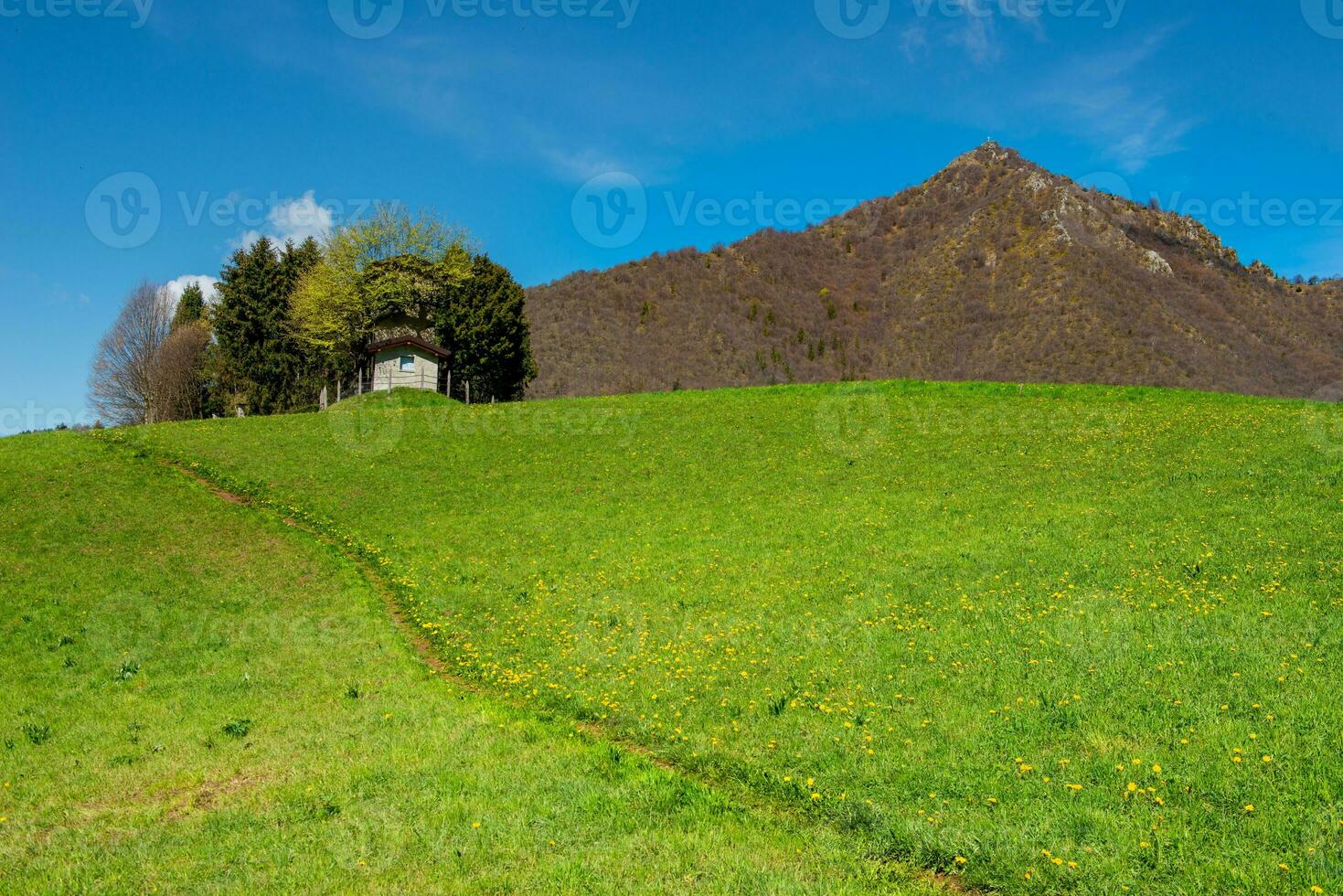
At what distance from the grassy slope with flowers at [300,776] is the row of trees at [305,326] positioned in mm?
49828

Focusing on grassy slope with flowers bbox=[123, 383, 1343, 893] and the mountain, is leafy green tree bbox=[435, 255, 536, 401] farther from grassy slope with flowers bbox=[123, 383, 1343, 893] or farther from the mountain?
the mountain

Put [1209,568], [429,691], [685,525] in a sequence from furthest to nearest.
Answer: [685,525] → [1209,568] → [429,691]

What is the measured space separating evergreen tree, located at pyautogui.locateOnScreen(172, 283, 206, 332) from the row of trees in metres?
4.69

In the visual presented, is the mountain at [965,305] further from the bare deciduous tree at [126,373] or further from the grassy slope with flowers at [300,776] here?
the grassy slope with flowers at [300,776]

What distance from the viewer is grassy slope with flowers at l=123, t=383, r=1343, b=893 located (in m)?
8.48

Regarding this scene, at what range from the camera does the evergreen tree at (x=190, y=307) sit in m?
83.4

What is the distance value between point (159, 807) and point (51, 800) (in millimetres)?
1810

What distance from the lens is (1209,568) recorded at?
56.3ft

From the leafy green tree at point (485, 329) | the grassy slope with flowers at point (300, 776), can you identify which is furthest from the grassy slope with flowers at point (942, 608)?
the leafy green tree at point (485, 329)

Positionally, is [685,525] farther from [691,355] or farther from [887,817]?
[691,355]

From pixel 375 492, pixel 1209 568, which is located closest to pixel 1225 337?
pixel 1209 568

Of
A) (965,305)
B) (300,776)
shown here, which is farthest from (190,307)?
(965,305)

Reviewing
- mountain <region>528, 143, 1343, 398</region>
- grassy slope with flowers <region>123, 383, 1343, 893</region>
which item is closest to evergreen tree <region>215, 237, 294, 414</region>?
grassy slope with flowers <region>123, 383, 1343, 893</region>

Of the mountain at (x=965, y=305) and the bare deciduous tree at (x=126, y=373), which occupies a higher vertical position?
the mountain at (x=965, y=305)
